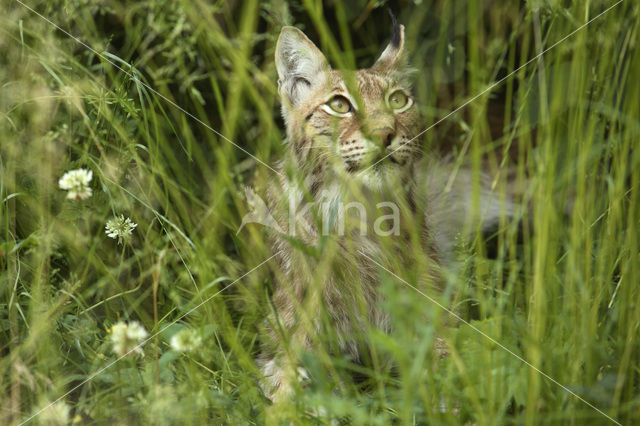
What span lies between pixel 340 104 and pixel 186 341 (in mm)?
633

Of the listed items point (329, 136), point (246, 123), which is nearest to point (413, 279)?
point (329, 136)

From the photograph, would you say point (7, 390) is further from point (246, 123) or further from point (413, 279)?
point (413, 279)

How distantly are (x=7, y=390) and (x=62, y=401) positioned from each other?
0.13 meters

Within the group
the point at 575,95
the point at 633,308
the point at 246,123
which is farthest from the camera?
the point at 246,123

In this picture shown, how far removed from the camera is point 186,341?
4.15 ft

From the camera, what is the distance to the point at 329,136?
1513 millimetres

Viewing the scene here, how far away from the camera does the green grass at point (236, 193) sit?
127 centimetres

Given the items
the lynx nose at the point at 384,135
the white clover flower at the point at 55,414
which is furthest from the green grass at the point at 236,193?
the lynx nose at the point at 384,135

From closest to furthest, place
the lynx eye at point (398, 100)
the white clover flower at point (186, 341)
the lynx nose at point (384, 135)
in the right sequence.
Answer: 1. the white clover flower at point (186, 341)
2. the lynx nose at point (384, 135)
3. the lynx eye at point (398, 100)

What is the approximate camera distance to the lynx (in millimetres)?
1456

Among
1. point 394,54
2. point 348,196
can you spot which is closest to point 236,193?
point 348,196

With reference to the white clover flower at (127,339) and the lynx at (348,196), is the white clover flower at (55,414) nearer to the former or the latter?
the white clover flower at (127,339)

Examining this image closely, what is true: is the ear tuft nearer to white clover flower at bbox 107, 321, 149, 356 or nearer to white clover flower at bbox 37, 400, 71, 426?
white clover flower at bbox 107, 321, 149, 356

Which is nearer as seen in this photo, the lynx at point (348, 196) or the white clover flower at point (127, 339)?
the white clover flower at point (127, 339)
